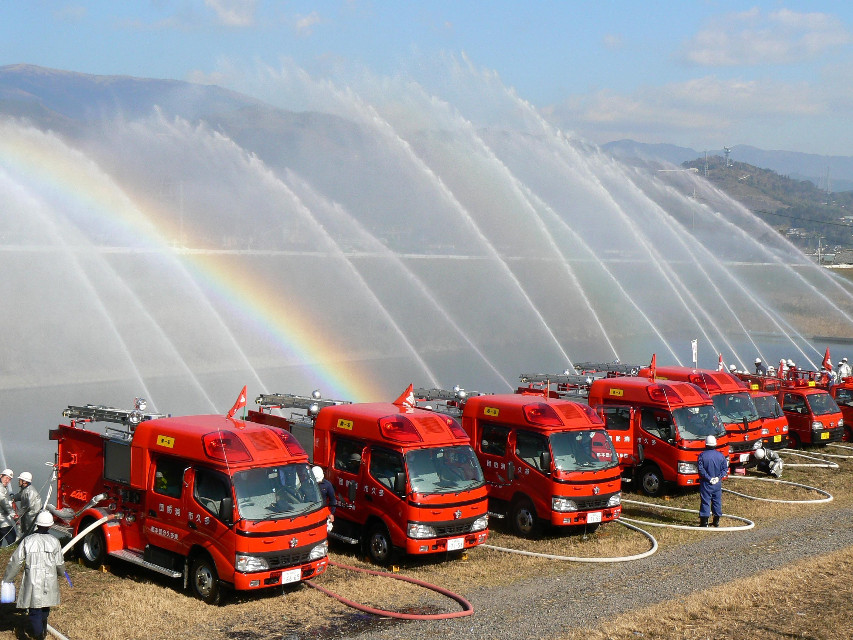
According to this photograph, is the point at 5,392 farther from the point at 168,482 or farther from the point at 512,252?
the point at 168,482

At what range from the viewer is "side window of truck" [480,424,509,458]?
65.3 feet

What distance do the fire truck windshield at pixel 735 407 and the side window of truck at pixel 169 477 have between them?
1698 centimetres

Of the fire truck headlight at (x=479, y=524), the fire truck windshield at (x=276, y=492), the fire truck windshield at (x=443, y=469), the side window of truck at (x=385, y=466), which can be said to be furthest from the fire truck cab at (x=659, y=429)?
the fire truck windshield at (x=276, y=492)

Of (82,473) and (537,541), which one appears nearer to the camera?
(82,473)

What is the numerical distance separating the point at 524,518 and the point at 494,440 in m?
1.94

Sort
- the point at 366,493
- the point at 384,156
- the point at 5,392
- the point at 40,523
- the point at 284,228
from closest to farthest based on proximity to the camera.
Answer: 1. the point at 40,523
2. the point at 366,493
3. the point at 5,392
4. the point at 284,228
5. the point at 384,156

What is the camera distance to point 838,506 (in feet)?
73.4

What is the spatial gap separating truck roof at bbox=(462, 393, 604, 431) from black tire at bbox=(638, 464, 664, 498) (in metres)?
4.50

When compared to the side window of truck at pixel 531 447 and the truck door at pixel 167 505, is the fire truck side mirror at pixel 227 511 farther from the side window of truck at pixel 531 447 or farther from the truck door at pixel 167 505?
the side window of truck at pixel 531 447

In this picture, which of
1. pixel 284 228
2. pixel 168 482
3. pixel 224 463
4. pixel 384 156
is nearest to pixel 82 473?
pixel 168 482

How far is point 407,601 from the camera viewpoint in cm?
1434

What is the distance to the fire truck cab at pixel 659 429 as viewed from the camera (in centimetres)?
2297

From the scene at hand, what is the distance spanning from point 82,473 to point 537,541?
954cm

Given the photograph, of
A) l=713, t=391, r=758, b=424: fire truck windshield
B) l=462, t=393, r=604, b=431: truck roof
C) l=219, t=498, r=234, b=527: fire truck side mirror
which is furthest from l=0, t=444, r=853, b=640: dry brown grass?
l=713, t=391, r=758, b=424: fire truck windshield
